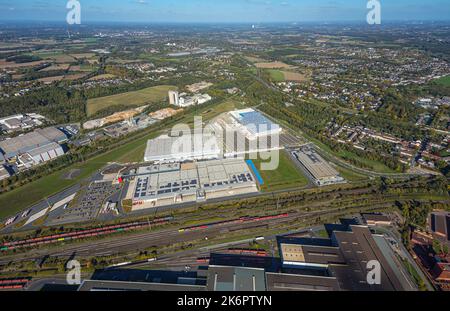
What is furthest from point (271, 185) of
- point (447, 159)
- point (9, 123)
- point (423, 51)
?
point (423, 51)

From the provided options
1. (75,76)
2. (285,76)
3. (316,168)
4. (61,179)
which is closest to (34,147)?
(61,179)

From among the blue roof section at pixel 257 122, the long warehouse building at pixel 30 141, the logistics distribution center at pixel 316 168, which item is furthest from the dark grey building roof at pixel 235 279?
the long warehouse building at pixel 30 141

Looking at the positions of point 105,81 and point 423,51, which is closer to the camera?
point 105,81

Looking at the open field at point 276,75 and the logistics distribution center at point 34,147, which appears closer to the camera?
the logistics distribution center at point 34,147

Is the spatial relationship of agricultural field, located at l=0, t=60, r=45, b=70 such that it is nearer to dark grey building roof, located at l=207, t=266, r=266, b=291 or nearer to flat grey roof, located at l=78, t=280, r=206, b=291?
flat grey roof, located at l=78, t=280, r=206, b=291

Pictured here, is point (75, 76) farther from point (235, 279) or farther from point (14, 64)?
point (235, 279)

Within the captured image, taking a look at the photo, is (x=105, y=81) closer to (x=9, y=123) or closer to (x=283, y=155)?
(x=9, y=123)

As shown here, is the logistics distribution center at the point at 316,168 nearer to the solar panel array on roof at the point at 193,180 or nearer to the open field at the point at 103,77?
the solar panel array on roof at the point at 193,180
